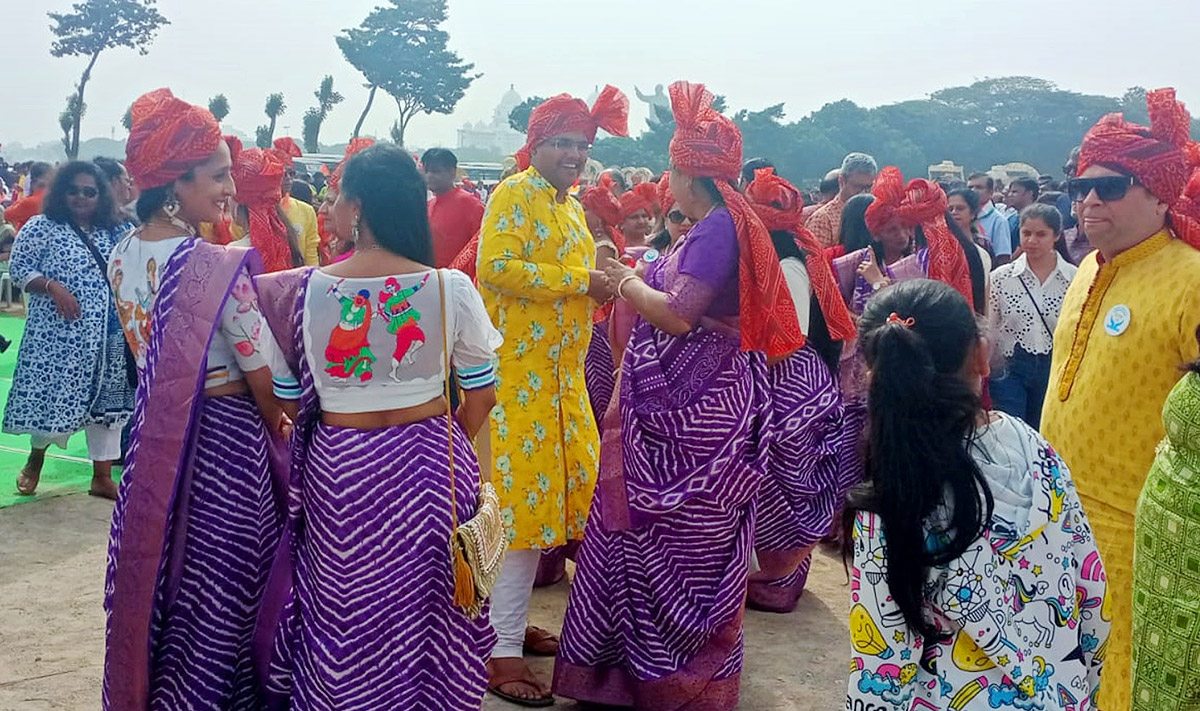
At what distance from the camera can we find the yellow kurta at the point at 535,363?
13.4 ft

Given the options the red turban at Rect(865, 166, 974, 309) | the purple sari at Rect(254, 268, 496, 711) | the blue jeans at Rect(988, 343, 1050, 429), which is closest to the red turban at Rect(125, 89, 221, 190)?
the purple sari at Rect(254, 268, 496, 711)

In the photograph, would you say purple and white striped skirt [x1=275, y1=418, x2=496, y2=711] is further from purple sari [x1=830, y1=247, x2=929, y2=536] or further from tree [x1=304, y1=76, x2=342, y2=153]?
tree [x1=304, y1=76, x2=342, y2=153]

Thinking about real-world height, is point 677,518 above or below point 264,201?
below

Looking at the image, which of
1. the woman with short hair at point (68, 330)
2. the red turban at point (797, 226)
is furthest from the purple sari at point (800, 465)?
the woman with short hair at point (68, 330)

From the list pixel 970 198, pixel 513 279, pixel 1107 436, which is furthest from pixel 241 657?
pixel 970 198

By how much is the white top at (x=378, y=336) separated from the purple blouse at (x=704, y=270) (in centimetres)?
108

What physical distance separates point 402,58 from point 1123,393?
50.2 meters

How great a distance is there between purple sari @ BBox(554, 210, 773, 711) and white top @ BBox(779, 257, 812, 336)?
68cm

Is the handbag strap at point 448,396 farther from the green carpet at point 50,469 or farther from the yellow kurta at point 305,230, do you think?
the yellow kurta at point 305,230

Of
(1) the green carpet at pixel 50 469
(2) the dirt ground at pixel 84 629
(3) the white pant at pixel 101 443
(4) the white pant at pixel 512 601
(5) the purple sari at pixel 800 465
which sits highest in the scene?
(5) the purple sari at pixel 800 465

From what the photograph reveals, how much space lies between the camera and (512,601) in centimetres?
402

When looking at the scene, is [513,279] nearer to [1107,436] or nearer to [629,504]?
[629,504]

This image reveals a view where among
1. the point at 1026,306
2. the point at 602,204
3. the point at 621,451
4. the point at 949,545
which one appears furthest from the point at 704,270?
the point at 1026,306

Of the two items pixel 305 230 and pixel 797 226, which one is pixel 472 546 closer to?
pixel 797 226
